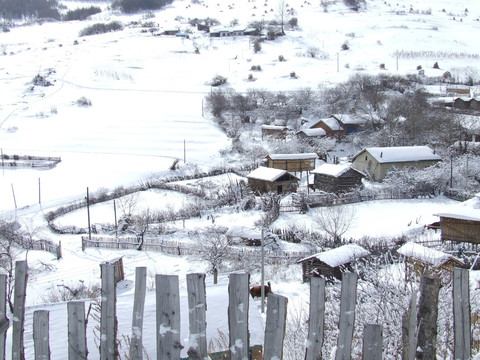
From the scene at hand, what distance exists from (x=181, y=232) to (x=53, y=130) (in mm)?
24296

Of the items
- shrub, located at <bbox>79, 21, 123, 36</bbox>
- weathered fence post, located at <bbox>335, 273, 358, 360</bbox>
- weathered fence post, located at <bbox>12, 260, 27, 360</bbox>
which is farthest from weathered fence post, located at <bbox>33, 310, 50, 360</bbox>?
shrub, located at <bbox>79, 21, 123, 36</bbox>

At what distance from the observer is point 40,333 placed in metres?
2.62

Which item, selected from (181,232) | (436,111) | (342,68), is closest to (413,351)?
(181,232)

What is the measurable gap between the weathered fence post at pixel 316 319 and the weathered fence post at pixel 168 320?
2.48 feet

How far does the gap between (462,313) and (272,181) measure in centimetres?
2424

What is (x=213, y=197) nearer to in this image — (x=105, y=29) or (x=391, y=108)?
(x=391, y=108)

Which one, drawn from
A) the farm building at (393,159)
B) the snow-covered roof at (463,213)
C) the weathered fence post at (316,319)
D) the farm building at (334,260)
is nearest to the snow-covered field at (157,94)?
the farm building at (334,260)

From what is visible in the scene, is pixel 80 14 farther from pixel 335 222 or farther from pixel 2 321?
pixel 2 321

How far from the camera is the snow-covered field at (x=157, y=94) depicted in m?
19.3

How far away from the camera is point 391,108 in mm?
41062

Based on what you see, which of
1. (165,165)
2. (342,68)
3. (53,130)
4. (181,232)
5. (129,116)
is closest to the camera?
(181,232)

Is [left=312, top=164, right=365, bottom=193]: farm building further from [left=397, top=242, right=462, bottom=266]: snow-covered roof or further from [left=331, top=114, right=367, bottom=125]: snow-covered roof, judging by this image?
[left=397, top=242, right=462, bottom=266]: snow-covered roof

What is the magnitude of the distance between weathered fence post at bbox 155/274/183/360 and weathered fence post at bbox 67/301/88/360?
46cm

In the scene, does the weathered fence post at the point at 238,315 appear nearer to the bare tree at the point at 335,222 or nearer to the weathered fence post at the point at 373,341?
the weathered fence post at the point at 373,341
